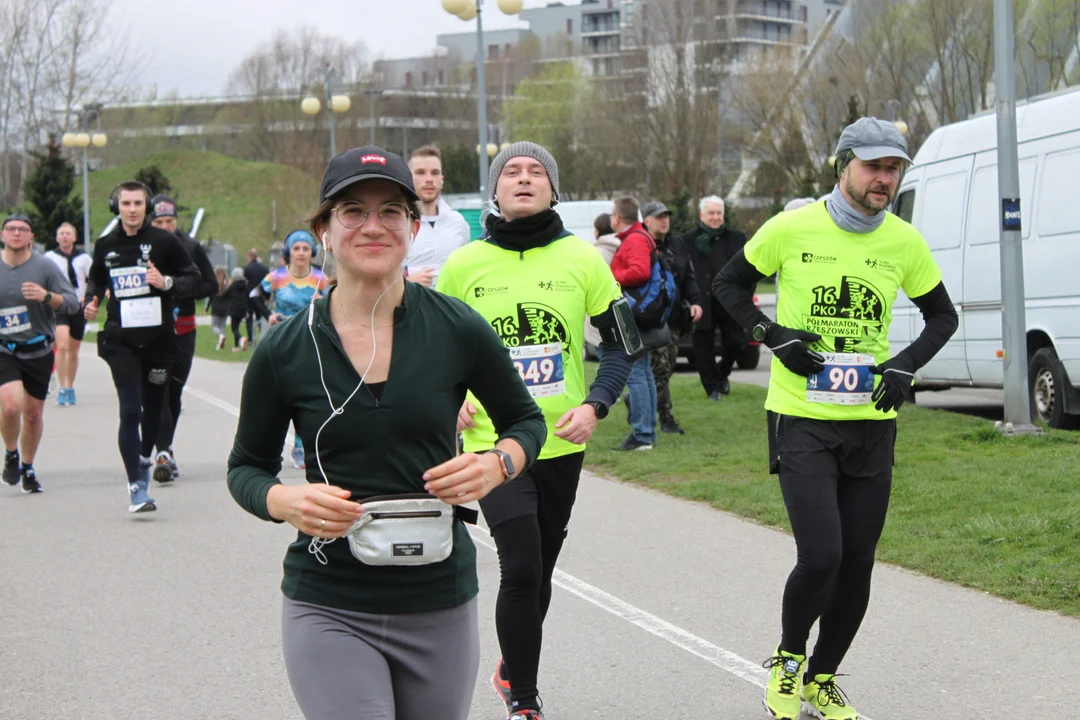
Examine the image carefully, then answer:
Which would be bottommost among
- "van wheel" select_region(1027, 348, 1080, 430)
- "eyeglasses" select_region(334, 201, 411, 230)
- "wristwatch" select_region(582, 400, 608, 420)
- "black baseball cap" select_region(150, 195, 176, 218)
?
"van wheel" select_region(1027, 348, 1080, 430)

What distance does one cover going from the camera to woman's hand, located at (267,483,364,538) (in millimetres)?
3070

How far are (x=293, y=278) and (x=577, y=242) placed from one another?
7.38 m

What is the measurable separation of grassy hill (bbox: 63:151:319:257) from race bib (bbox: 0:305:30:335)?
209 feet

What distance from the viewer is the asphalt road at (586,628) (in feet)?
18.4

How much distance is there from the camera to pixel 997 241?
44.5ft

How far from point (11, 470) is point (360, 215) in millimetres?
9292

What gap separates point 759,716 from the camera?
17.5ft

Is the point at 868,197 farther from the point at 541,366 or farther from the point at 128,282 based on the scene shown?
the point at 128,282

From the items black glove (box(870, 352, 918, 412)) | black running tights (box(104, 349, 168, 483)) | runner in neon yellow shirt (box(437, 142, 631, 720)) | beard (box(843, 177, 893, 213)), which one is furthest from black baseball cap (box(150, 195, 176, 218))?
black glove (box(870, 352, 918, 412))

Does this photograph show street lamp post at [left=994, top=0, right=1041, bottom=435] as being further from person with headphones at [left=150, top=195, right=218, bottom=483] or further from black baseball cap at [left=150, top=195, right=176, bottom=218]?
black baseball cap at [left=150, top=195, right=176, bottom=218]

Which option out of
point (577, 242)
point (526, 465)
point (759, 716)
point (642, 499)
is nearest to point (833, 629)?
point (759, 716)

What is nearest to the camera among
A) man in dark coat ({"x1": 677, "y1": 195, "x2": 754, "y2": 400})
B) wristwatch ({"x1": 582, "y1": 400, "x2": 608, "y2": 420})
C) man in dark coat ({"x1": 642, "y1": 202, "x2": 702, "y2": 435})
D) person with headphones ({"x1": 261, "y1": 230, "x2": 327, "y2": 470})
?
wristwatch ({"x1": 582, "y1": 400, "x2": 608, "y2": 420})

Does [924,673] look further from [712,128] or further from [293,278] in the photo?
[712,128]

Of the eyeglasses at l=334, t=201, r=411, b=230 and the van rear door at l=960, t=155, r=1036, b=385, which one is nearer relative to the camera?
the eyeglasses at l=334, t=201, r=411, b=230
